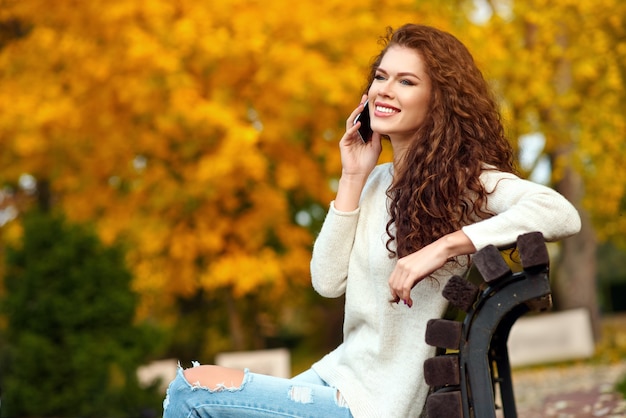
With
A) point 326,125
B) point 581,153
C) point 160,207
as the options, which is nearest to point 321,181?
point 326,125

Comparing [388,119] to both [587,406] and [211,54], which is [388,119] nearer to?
[587,406]

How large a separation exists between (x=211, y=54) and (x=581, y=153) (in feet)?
16.2

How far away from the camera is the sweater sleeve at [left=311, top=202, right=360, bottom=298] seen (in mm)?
2842

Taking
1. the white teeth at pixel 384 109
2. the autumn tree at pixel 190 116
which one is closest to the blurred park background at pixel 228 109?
the autumn tree at pixel 190 116

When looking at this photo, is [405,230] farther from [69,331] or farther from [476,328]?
[69,331]

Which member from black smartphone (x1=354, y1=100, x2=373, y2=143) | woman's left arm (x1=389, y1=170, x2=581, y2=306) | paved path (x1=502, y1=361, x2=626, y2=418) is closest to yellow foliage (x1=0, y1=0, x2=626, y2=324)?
paved path (x1=502, y1=361, x2=626, y2=418)

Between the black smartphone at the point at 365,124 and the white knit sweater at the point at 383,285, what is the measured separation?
5.1 inches

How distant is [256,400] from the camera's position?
8.52 ft

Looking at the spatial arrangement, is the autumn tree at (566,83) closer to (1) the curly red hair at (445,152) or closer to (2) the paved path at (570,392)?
(2) the paved path at (570,392)

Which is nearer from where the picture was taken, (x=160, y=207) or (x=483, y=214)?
(x=483, y=214)

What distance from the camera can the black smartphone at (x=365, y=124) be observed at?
2.99 m

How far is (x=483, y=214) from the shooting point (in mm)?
2594

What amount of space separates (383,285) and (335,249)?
0.22 metres

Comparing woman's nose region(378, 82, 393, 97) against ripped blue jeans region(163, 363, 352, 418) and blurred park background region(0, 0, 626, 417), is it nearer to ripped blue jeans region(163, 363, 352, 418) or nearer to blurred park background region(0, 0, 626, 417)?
ripped blue jeans region(163, 363, 352, 418)
